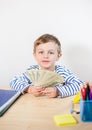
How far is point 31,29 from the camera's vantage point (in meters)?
1.67

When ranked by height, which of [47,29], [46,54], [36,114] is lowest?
[36,114]

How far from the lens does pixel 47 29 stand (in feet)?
5.42

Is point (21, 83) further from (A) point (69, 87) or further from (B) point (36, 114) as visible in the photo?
(B) point (36, 114)

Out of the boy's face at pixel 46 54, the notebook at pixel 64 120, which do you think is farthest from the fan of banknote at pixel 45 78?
the notebook at pixel 64 120

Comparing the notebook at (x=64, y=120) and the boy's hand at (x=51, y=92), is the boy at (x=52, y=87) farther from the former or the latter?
the notebook at (x=64, y=120)

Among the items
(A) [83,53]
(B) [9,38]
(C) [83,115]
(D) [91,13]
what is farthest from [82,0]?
(C) [83,115]

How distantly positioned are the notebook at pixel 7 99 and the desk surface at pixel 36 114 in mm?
15

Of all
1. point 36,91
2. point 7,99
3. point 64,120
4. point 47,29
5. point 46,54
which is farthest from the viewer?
point 47,29

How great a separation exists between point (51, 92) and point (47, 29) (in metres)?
0.69

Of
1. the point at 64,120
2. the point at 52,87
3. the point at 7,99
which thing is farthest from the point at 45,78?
the point at 64,120

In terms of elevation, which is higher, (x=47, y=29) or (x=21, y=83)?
(x=47, y=29)

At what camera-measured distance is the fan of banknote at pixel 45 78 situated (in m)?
1.11

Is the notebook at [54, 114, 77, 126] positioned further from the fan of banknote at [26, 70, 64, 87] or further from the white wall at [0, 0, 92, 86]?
the white wall at [0, 0, 92, 86]

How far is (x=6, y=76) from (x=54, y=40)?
1.88 feet
